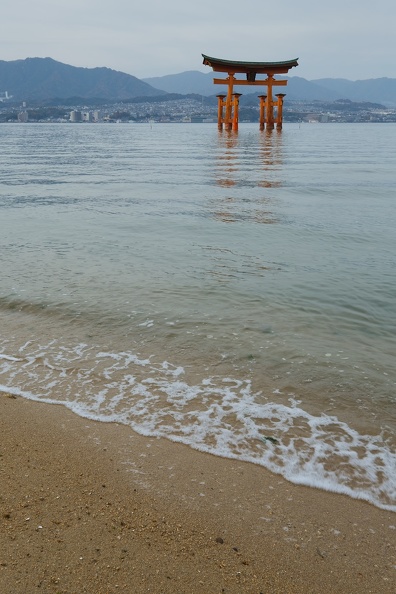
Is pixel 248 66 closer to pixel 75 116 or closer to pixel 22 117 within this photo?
pixel 22 117

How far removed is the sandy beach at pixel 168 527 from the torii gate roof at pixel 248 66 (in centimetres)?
5300

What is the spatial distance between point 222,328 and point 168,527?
10.8ft

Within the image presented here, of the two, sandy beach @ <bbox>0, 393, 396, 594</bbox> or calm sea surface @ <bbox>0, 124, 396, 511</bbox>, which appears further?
calm sea surface @ <bbox>0, 124, 396, 511</bbox>

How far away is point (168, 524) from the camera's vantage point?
3.01 metres

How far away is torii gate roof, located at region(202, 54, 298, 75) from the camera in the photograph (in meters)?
51.2

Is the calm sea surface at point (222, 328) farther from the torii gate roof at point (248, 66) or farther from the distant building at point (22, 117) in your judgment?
the distant building at point (22, 117)

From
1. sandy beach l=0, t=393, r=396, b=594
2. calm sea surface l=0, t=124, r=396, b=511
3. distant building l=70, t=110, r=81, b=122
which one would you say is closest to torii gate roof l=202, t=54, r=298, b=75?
calm sea surface l=0, t=124, r=396, b=511

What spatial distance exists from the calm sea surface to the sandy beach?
12.4 inches

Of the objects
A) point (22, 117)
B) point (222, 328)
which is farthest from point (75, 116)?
point (222, 328)

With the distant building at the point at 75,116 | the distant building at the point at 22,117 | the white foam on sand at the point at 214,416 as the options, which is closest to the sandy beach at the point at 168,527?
the white foam on sand at the point at 214,416

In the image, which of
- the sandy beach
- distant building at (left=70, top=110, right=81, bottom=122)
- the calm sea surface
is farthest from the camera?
distant building at (left=70, top=110, right=81, bottom=122)

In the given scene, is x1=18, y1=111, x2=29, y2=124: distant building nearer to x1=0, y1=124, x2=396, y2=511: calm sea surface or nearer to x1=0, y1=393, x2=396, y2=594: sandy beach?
x1=0, y1=124, x2=396, y2=511: calm sea surface

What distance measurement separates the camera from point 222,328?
611 centimetres

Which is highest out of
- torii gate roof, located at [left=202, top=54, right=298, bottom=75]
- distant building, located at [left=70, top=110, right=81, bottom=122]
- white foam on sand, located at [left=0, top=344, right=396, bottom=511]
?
distant building, located at [left=70, top=110, right=81, bottom=122]
